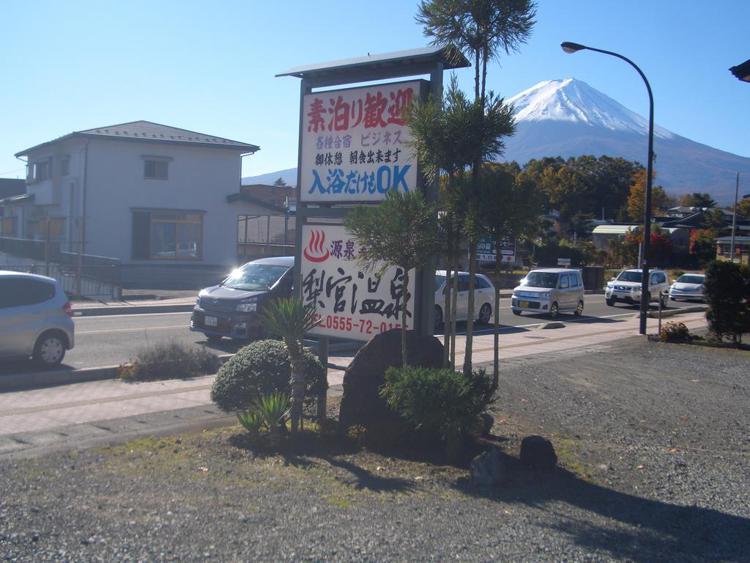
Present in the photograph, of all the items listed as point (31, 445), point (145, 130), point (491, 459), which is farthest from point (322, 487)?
point (145, 130)

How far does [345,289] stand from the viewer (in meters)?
8.30

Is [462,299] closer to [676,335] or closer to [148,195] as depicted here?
[676,335]

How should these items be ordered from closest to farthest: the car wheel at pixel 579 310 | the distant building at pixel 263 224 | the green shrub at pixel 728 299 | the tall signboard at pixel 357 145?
the tall signboard at pixel 357 145 → the green shrub at pixel 728 299 → the car wheel at pixel 579 310 → the distant building at pixel 263 224

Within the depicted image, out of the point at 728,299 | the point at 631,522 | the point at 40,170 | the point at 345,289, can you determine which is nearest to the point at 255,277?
the point at 345,289

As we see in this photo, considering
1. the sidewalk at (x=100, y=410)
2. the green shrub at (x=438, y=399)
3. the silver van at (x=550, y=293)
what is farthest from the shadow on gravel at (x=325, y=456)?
the silver van at (x=550, y=293)

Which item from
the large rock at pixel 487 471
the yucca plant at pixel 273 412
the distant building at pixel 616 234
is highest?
the distant building at pixel 616 234

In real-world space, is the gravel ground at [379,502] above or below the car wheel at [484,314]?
below

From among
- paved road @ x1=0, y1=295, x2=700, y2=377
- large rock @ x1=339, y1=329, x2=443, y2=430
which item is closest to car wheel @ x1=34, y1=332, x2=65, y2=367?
paved road @ x1=0, y1=295, x2=700, y2=377

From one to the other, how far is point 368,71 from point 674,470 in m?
4.70

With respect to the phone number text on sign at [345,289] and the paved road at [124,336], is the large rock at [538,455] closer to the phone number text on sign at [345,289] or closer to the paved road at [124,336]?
the phone number text on sign at [345,289]

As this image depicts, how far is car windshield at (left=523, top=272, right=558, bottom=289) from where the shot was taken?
1040 inches

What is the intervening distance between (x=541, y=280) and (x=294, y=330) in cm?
2056

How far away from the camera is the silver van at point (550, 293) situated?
2581cm

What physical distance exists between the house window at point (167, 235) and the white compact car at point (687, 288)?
22.0 meters
